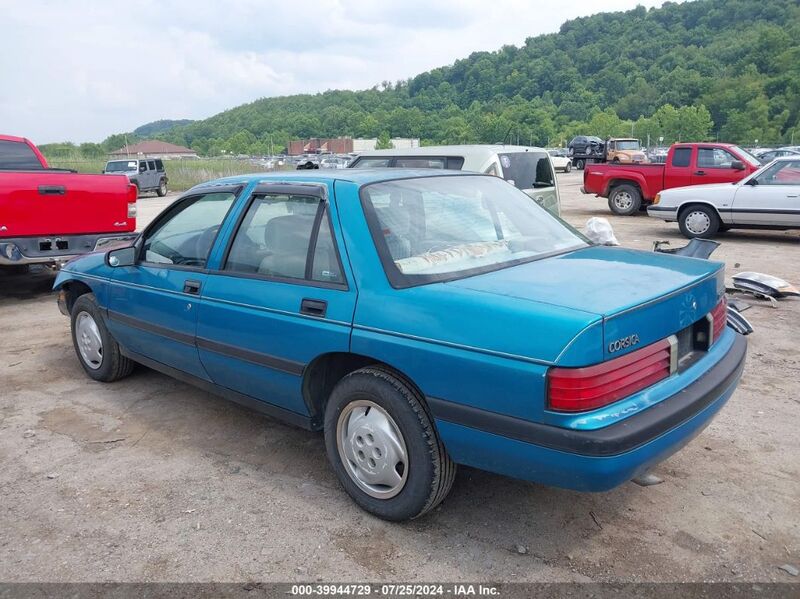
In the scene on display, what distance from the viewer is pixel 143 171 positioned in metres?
27.6

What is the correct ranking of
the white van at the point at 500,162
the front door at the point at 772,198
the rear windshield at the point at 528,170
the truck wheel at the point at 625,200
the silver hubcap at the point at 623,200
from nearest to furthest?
the white van at the point at 500,162 < the rear windshield at the point at 528,170 < the front door at the point at 772,198 < the truck wheel at the point at 625,200 < the silver hubcap at the point at 623,200

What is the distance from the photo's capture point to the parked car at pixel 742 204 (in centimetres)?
1090

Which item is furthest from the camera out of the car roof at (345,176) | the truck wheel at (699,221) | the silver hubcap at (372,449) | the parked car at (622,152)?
the parked car at (622,152)

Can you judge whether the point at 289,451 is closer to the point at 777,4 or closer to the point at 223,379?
the point at 223,379

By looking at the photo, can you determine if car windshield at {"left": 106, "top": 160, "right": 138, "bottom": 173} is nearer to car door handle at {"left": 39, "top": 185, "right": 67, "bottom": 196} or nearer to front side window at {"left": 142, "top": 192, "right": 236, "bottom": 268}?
car door handle at {"left": 39, "top": 185, "right": 67, "bottom": 196}

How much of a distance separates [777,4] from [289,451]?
435 ft

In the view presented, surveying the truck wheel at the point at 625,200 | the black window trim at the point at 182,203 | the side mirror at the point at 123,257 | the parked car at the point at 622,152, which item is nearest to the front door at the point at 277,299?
the black window trim at the point at 182,203

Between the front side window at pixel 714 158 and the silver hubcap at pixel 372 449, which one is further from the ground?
the front side window at pixel 714 158

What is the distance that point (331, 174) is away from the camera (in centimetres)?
356

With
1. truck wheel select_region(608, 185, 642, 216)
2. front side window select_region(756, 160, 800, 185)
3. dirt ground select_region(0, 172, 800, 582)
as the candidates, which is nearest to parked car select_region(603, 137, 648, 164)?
truck wheel select_region(608, 185, 642, 216)

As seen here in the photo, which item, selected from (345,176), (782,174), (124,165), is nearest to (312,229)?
(345,176)

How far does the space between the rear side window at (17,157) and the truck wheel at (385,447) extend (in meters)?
7.77

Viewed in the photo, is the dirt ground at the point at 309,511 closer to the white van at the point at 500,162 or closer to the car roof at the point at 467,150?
the white van at the point at 500,162

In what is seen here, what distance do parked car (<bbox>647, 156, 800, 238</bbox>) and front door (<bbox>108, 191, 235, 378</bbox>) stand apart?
10138 millimetres
